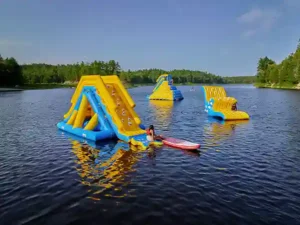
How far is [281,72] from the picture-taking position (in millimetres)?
131000

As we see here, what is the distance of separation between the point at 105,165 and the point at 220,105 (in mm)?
25507

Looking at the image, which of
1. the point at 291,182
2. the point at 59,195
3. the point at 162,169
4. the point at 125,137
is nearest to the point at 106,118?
the point at 125,137

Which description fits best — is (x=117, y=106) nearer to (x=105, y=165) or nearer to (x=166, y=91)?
(x=105, y=165)

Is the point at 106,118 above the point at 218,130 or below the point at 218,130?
above

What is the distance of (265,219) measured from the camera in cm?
990

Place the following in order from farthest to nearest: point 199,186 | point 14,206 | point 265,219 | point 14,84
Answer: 1. point 14,84
2. point 199,186
3. point 14,206
4. point 265,219

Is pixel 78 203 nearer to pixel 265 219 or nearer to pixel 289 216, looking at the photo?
pixel 265 219

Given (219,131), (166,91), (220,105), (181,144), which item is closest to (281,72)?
(166,91)

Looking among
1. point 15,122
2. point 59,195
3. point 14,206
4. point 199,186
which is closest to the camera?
point 14,206

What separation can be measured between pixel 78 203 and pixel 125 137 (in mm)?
9808

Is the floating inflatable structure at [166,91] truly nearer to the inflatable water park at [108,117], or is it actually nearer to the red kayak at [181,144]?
the inflatable water park at [108,117]

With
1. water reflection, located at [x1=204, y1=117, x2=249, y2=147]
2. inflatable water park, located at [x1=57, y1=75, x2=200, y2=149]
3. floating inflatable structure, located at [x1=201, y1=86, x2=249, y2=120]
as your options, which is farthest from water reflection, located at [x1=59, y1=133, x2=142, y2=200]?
floating inflatable structure, located at [x1=201, y1=86, x2=249, y2=120]

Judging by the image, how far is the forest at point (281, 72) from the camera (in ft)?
401

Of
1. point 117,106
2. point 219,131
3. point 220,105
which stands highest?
point 117,106
